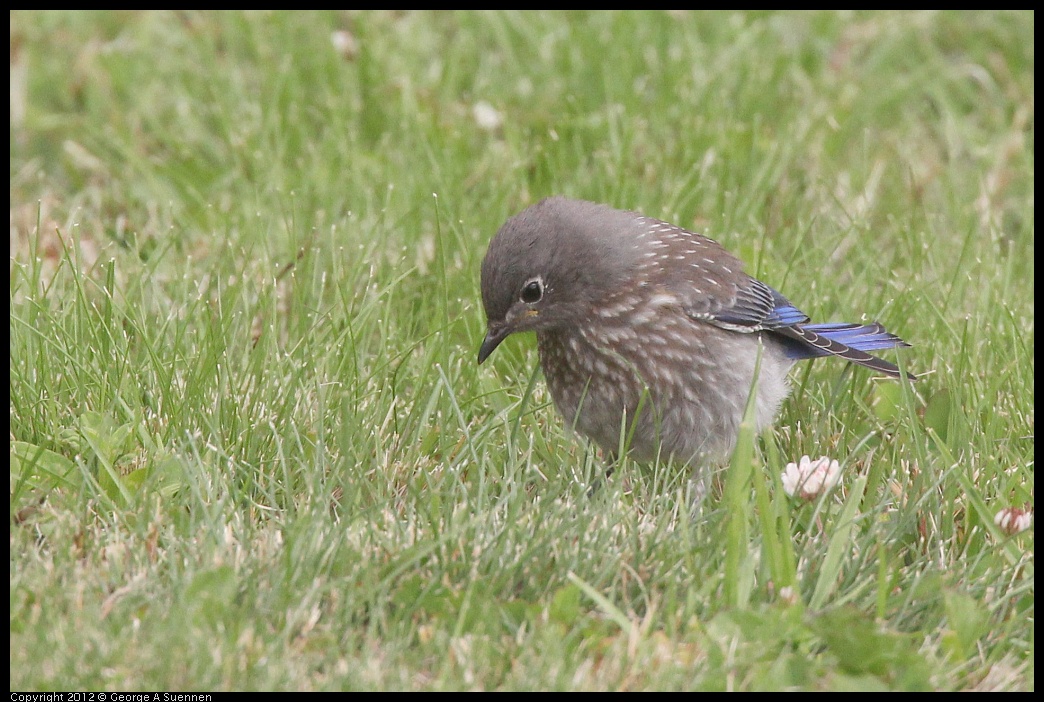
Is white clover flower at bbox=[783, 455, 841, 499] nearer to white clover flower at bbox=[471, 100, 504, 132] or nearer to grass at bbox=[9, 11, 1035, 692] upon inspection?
grass at bbox=[9, 11, 1035, 692]

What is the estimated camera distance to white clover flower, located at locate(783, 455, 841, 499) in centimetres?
412

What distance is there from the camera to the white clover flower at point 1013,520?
391 cm

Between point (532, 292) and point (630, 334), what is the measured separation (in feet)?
Answer: 1.20

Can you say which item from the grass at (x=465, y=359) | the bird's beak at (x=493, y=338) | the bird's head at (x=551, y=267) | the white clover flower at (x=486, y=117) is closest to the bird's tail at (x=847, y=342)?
the grass at (x=465, y=359)

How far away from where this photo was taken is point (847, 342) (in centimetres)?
495

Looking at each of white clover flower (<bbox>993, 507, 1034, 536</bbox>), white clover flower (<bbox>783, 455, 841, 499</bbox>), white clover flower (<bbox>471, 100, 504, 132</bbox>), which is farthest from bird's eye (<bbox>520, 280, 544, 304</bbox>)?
white clover flower (<bbox>471, 100, 504, 132</bbox>)

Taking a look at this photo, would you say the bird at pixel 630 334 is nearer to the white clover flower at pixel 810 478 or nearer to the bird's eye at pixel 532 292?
the bird's eye at pixel 532 292

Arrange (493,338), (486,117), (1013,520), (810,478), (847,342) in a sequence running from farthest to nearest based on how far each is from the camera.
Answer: (486,117), (847,342), (493,338), (810,478), (1013,520)

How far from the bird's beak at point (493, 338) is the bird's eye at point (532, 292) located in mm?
113

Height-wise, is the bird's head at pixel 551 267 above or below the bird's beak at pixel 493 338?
above

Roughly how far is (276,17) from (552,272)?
12.4ft

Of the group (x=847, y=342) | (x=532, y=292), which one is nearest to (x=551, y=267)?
(x=532, y=292)

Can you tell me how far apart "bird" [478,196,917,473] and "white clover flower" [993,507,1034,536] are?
95 cm

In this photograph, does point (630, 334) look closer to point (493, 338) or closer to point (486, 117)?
point (493, 338)
